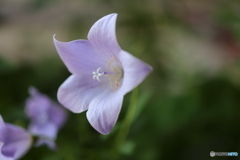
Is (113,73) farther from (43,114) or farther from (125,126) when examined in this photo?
(43,114)

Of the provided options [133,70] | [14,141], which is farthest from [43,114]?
[133,70]

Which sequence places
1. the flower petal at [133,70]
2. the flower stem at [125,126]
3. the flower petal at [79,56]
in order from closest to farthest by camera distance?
the flower petal at [133,70] < the flower petal at [79,56] < the flower stem at [125,126]

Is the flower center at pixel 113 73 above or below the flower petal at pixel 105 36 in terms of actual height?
below

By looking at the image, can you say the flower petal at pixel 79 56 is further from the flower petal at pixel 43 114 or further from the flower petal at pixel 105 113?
the flower petal at pixel 43 114

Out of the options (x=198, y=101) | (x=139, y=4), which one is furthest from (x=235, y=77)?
(x=139, y=4)

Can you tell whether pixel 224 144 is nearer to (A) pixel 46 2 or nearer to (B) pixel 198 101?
(B) pixel 198 101

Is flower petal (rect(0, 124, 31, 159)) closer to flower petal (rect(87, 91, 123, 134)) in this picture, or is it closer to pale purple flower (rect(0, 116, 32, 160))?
pale purple flower (rect(0, 116, 32, 160))

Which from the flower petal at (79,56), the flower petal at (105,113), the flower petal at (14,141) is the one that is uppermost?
the flower petal at (79,56)

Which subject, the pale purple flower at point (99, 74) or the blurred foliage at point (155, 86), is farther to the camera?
the blurred foliage at point (155, 86)

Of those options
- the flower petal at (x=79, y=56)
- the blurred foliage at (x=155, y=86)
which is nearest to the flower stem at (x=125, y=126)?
the blurred foliage at (x=155, y=86)
